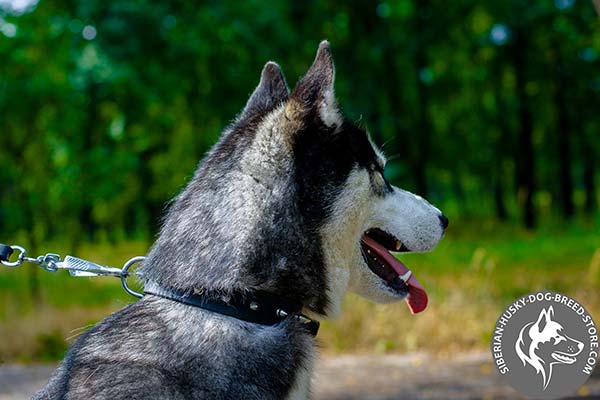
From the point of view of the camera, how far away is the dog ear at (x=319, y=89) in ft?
9.26

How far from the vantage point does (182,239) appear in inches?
108

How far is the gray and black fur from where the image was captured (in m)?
2.59

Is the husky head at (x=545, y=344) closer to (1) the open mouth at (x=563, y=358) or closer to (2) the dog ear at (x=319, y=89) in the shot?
(1) the open mouth at (x=563, y=358)

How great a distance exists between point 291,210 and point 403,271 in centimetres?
69

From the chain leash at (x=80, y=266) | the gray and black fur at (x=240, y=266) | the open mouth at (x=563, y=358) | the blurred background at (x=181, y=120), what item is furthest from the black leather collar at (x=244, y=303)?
the open mouth at (x=563, y=358)

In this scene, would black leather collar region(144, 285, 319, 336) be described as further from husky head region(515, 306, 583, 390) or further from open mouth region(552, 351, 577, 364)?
open mouth region(552, 351, 577, 364)

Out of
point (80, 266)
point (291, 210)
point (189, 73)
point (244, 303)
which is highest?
point (189, 73)

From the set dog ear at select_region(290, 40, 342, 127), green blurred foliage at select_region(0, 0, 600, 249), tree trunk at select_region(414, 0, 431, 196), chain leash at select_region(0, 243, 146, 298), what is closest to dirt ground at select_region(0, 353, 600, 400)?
green blurred foliage at select_region(0, 0, 600, 249)

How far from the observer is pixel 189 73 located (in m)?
12.1

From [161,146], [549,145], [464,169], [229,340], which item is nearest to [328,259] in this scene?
[229,340]

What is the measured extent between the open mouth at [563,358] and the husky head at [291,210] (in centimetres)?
244

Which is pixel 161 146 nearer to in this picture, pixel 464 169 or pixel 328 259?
pixel 328 259

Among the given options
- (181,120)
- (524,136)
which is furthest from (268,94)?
(524,136)

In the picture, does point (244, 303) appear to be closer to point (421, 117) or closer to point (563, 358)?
→ point (563, 358)
